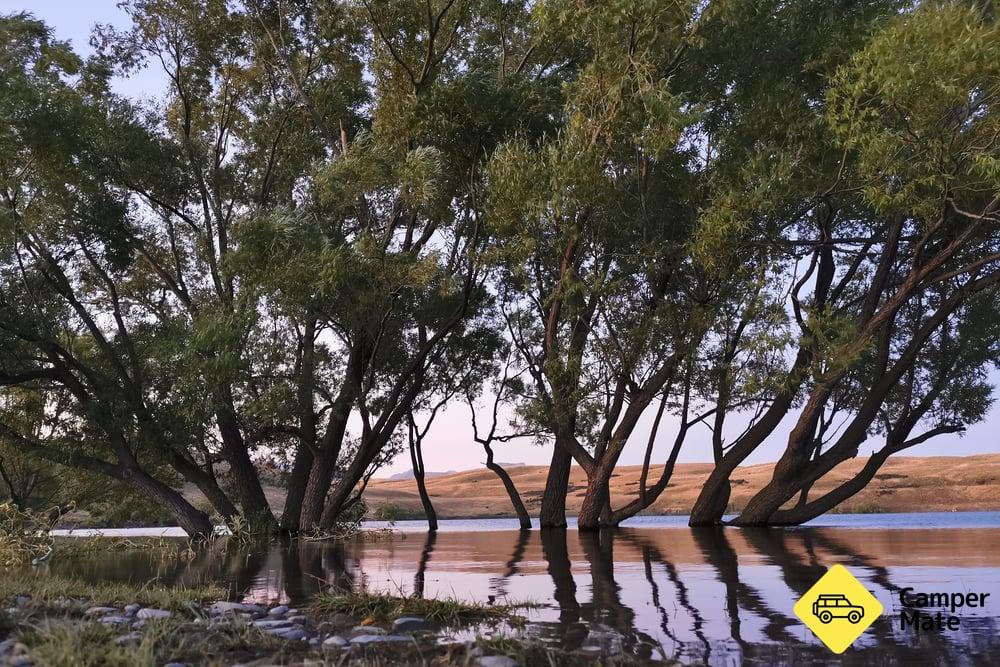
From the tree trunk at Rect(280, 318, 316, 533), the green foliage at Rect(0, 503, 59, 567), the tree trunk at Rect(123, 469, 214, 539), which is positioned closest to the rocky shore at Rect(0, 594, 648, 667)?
the green foliage at Rect(0, 503, 59, 567)

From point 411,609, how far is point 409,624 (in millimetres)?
519

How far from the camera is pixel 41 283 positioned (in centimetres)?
2308

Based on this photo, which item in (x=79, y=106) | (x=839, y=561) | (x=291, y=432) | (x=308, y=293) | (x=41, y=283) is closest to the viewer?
(x=839, y=561)

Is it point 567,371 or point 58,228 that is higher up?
point 58,228

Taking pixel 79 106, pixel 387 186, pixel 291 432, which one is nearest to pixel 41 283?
pixel 79 106

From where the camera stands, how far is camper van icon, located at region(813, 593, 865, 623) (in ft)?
21.2

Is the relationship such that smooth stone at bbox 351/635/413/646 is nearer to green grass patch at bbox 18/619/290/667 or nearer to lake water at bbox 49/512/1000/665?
green grass patch at bbox 18/619/290/667

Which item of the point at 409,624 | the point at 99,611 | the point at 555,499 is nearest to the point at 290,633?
the point at 409,624

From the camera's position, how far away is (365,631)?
22.1 feet

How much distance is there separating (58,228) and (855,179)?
799 inches

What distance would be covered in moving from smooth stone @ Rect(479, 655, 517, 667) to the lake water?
37.3 inches

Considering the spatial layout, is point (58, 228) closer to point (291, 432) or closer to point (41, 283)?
point (41, 283)

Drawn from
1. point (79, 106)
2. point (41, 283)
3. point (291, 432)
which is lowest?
point (291, 432)

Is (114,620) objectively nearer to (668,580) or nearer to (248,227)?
(668,580)
